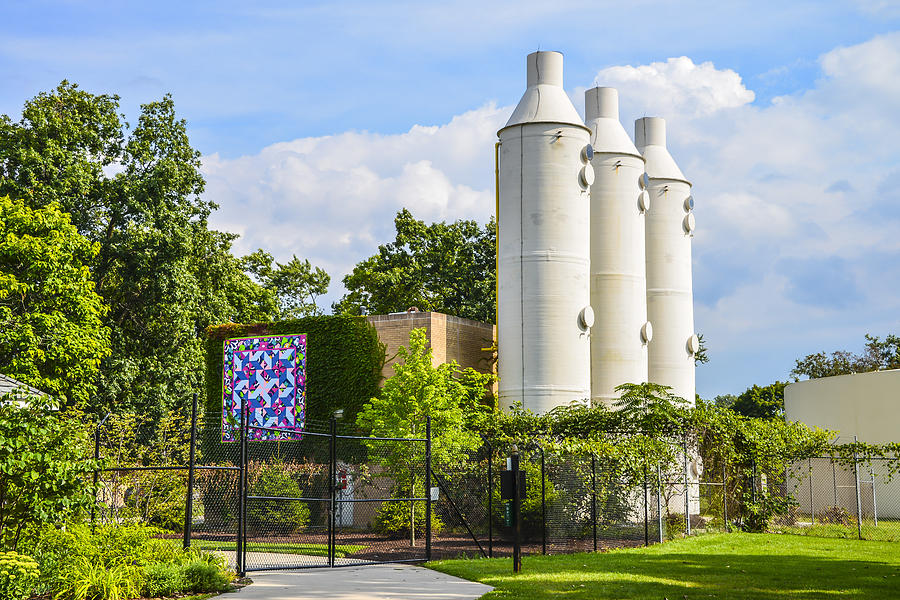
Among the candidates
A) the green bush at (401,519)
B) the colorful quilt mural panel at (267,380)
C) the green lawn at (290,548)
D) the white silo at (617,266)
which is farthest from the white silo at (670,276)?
the green lawn at (290,548)

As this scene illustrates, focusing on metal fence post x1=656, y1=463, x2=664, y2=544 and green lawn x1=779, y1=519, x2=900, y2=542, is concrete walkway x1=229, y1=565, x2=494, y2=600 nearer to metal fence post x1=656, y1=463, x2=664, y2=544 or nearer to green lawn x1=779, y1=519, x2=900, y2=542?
metal fence post x1=656, y1=463, x2=664, y2=544

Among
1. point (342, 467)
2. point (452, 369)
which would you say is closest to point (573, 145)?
point (452, 369)

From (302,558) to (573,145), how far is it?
59.5 feet

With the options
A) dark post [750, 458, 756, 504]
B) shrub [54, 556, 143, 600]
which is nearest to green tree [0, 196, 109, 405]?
shrub [54, 556, 143, 600]

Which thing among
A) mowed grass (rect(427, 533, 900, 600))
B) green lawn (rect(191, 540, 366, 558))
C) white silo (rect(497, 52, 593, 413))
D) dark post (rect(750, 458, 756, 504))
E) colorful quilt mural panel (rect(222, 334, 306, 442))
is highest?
white silo (rect(497, 52, 593, 413))

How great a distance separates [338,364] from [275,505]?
22.7ft

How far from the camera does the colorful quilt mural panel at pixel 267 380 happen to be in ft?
114

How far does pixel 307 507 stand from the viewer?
29.4 meters

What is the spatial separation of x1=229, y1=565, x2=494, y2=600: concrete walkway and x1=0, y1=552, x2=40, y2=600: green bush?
272 centimetres

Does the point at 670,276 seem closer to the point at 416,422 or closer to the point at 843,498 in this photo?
the point at 843,498

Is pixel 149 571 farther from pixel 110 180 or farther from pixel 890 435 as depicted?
pixel 890 435

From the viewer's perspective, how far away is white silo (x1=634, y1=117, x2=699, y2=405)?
131 feet

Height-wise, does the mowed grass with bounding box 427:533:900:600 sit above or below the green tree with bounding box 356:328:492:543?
below

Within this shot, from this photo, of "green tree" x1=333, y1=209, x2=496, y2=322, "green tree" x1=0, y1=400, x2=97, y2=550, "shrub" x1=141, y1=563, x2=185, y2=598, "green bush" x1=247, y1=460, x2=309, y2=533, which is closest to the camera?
"green tree" x1=0, y1=400, x2=97, y2=550
